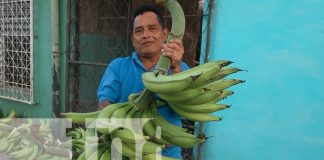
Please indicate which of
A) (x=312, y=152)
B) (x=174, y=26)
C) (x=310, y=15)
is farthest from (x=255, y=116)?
(x=174, y=26)

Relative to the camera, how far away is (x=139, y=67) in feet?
5.92

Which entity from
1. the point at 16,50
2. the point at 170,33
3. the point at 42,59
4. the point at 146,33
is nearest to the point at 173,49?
the point at 170,33

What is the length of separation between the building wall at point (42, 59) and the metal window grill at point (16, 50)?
87mm

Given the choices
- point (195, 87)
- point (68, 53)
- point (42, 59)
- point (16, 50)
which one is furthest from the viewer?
point (16, 50)

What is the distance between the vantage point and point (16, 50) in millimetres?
5191

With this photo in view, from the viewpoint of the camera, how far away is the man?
1.58 metres

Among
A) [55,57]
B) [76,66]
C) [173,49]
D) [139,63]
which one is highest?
[173,49]

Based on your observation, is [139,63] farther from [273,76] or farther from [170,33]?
[273,76]

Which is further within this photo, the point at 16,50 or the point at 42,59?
the point at 16,50

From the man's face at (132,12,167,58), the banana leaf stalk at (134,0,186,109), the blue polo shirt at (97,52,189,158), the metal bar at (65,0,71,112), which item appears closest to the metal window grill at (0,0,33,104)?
the metal bar at (65,0,71,112)

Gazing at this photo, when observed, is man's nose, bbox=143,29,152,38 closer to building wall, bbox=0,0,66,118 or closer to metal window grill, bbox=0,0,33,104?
building wall, bbox=0,0,66,118

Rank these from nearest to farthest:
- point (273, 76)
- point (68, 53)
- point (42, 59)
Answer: point (273, 76) → point (68, 53) → point (42, 59)

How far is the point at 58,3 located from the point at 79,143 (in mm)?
3490

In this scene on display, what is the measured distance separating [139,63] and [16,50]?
4.04m
